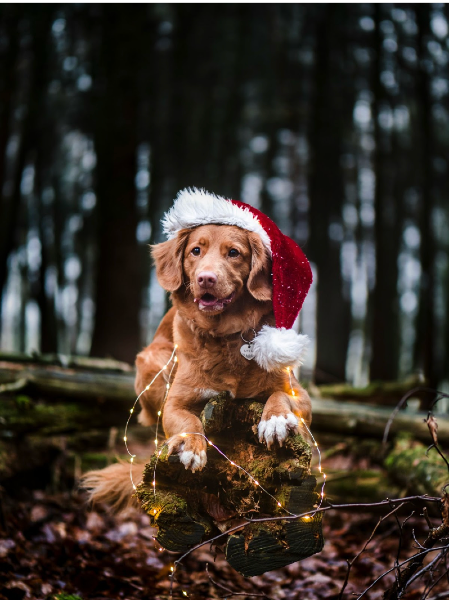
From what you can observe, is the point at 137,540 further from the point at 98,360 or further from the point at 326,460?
the point at 326,460

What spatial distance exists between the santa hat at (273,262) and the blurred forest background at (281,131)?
3.31 metres

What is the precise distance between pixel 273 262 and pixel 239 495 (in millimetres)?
1080

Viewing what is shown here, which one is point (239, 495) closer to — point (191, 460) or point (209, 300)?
point (191, 460)

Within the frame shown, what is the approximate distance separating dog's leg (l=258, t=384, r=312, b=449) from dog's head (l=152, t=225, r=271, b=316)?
47cm

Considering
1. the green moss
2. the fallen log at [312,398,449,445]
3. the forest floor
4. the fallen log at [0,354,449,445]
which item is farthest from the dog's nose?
the fallen log at [312,398,449,445]

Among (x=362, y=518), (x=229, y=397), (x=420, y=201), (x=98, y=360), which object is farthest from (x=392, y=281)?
(x=229, y=397)

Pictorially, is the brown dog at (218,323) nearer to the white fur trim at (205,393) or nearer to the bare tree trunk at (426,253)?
the white fur trim at (205,393)

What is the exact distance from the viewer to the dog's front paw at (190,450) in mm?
1929

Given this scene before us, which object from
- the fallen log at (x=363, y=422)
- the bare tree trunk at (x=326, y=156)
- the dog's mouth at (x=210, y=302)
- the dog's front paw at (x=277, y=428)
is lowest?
the fallen log at (x=363, y=422)

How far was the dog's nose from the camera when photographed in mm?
1952

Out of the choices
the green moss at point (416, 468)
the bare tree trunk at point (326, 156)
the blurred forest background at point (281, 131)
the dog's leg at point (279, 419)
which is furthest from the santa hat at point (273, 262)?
the bare tree trunk at point (326, 156)

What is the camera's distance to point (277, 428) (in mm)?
1933

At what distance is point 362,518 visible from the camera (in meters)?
4.21

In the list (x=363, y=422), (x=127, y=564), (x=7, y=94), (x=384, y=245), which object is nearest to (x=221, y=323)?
(x=127, y=564)
